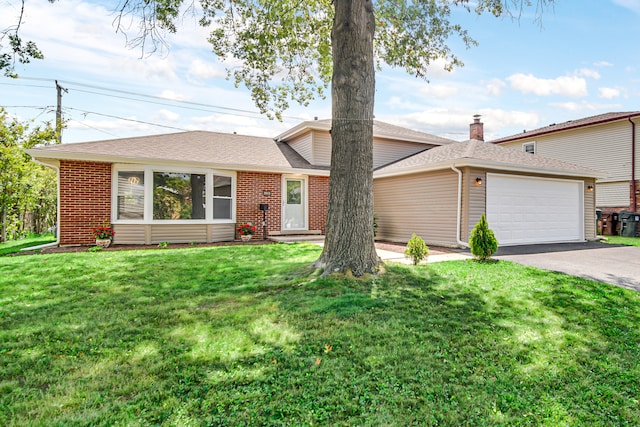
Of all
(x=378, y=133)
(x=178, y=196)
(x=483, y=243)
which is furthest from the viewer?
(x=378, y=133)

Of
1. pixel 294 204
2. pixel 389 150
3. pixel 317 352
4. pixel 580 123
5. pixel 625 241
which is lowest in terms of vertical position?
pixel 317 352

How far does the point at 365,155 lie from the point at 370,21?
242cm

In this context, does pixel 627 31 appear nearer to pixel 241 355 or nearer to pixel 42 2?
pixel 241 355

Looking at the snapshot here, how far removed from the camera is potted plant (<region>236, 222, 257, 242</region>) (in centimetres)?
1166

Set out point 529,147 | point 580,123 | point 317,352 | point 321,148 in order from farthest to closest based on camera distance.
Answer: point 529,147 < point 580,123 < point 321,148 < point 317,352

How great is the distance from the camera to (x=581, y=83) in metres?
13.3

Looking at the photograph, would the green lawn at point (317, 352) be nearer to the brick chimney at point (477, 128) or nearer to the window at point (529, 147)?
the brick chimney at point (477, 128)

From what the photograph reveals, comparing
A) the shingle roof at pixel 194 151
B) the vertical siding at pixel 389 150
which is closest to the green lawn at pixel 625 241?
the vertical siding at pixel 389 150

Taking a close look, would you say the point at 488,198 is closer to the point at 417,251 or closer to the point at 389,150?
the point at 417,251

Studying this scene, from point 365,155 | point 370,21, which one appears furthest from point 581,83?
point 365,155

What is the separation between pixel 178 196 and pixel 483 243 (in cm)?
903

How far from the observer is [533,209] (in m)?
11.3

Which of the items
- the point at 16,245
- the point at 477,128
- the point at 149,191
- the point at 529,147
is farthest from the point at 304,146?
the point at 529,147

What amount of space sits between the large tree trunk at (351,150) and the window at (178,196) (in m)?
6.93
